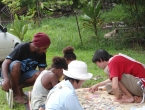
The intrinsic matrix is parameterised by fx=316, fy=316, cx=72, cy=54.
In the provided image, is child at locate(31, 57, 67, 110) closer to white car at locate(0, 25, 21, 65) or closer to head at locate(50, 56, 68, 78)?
head at locate(50, 56, 68, 78)

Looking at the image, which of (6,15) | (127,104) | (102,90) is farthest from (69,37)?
(6,15)

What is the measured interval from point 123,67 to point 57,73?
948mm

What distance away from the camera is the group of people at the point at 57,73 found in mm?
3264

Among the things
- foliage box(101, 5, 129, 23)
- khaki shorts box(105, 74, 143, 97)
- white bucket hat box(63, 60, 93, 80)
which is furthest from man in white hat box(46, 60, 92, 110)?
foliage box(101, 5, 129, 23)

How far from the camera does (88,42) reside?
973 centimetres

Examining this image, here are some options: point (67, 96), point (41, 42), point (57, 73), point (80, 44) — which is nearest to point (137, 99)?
point (57, 73)

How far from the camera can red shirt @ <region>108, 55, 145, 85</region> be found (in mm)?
4148

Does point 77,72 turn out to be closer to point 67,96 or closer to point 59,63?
point 67,96

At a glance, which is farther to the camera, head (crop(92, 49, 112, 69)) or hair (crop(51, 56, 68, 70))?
head (crop(92, 49, 112, 69))

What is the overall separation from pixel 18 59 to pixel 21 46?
0.21m

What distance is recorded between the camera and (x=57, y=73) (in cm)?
385

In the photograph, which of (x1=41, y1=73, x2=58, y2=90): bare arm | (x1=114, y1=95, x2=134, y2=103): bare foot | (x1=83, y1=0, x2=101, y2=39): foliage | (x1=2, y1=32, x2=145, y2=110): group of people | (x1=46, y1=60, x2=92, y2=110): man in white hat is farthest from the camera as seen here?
(x1=83, y1=0, x2=101, y2=39): foliage

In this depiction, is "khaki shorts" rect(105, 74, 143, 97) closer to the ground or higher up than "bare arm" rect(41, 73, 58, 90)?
closer to the ground

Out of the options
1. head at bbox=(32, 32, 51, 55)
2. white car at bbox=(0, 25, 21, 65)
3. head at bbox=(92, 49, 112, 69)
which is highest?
head at bbox=(32, 32, 51, 55)
